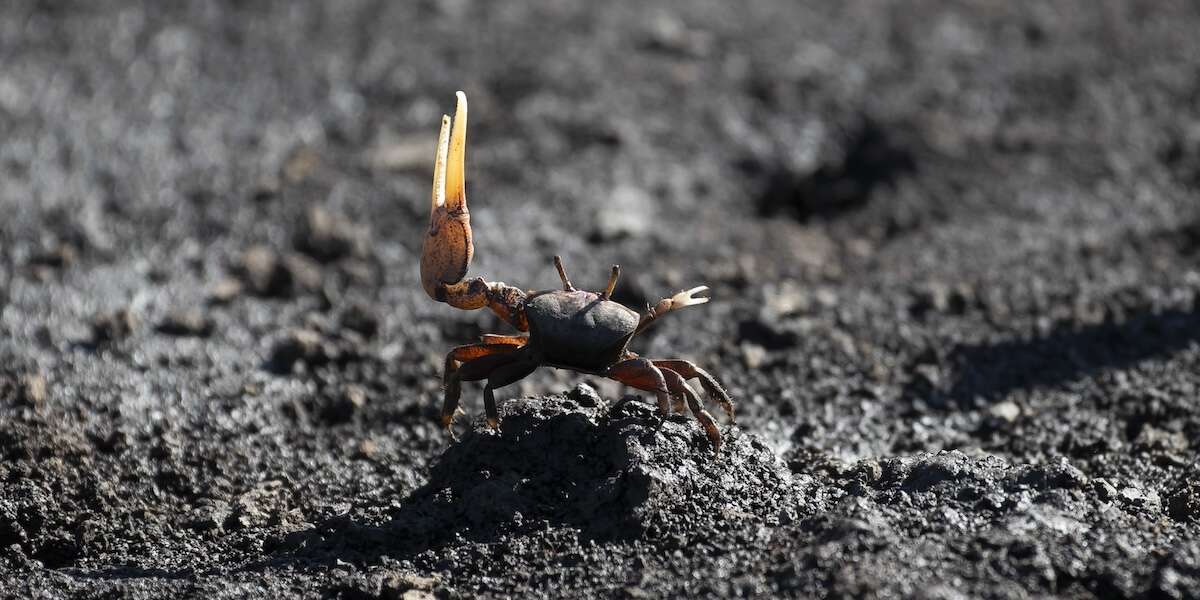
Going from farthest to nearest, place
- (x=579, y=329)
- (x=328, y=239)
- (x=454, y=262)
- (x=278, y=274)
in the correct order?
1. (x=328, y=239)
2. (x=278, y=274)
3. (x=454, y=262)
4. (x=579, y=329)

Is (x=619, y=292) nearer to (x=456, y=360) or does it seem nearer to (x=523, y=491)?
(x=456, y=360)

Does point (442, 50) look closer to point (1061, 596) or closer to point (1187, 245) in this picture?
point (1187, 245)

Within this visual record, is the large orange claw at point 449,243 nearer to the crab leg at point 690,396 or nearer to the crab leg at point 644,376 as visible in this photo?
the crab leg at point 644,376

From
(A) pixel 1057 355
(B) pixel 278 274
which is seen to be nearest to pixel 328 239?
(B) pixel 278 274

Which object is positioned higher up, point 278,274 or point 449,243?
point 278,274

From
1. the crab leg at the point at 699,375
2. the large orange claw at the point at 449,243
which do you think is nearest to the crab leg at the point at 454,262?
the large orange claw at the point at 449,243

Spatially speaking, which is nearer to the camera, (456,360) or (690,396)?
(690,396)
